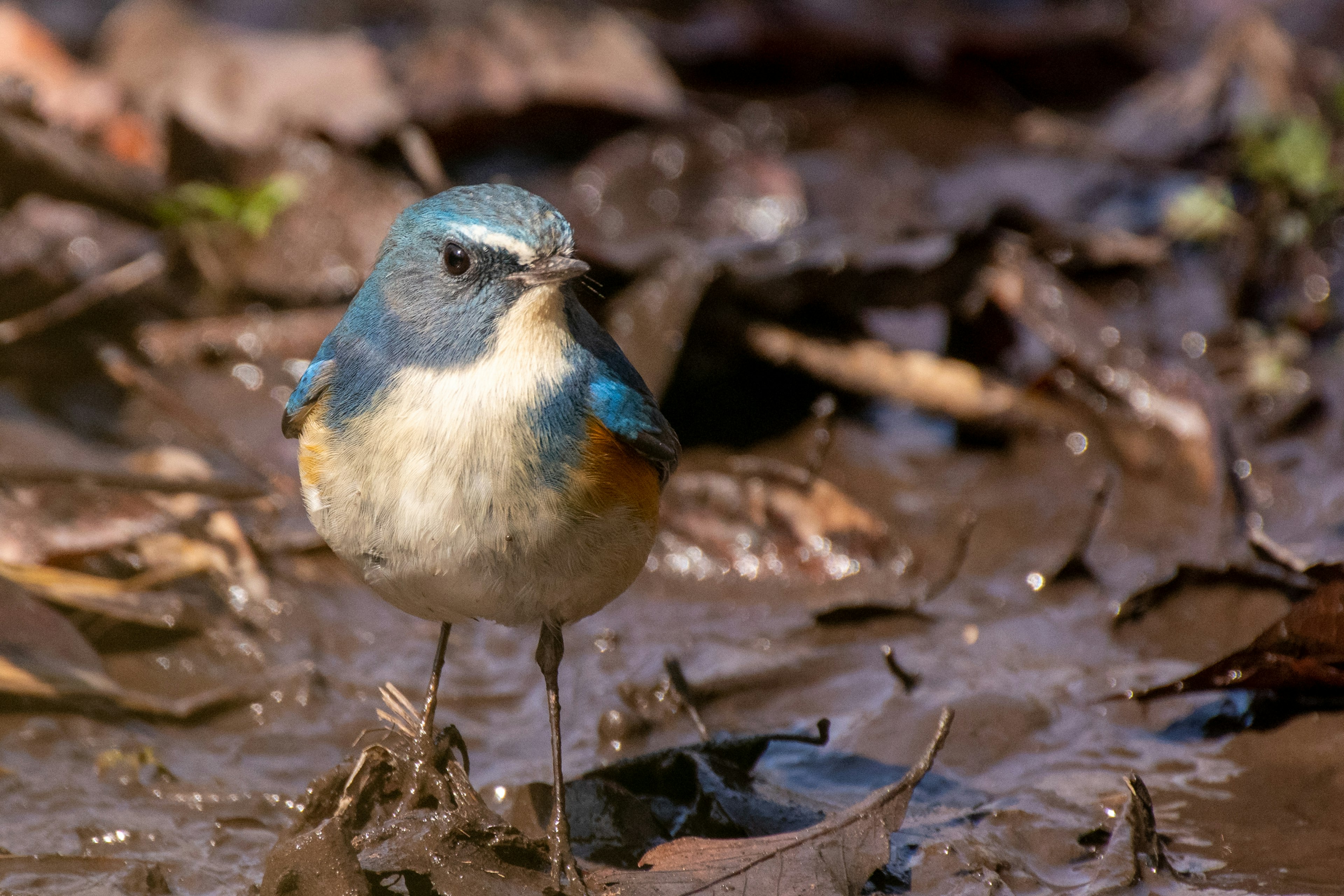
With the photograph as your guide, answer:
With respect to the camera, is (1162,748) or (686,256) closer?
(1162,748)

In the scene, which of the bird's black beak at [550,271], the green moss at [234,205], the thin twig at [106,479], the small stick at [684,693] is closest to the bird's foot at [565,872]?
the small stick at [684,693]

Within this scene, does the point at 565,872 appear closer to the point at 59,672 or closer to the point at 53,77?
the point at 59,672

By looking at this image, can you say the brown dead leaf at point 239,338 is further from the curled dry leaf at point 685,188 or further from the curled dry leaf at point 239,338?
the curled dry leaf at point 685,188

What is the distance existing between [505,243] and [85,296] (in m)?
3.62

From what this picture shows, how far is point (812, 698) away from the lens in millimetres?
4789

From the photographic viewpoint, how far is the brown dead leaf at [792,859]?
11.4 ft

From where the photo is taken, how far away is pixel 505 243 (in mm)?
3545

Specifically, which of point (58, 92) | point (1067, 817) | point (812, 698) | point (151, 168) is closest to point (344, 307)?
point (151, 168)

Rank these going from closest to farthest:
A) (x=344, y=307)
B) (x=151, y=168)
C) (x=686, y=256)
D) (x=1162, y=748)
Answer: (x=1162, y=748), (x=686, y=256), (x=344, y=307), (x=151, y=168)

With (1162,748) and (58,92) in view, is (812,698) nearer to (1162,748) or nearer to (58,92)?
(1162,748)

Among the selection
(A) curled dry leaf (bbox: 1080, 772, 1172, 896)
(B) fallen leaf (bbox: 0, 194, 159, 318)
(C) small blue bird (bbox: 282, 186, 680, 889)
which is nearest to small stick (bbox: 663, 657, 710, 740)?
(C) small blue bird (bbox: 282, 186, 680, 889)

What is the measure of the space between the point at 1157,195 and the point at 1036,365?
1.88 m

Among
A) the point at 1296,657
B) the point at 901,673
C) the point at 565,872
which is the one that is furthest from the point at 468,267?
the point at 1296,657

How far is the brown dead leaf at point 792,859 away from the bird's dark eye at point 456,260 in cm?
154
